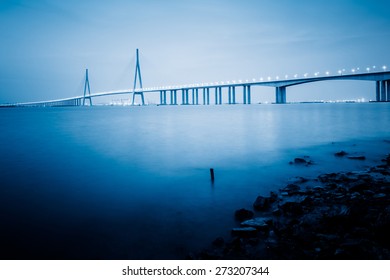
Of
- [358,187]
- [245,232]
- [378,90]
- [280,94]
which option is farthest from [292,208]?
[280,94]

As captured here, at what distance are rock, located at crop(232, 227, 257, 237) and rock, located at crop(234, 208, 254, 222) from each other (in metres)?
0.46

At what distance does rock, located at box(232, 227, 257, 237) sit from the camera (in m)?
2.91

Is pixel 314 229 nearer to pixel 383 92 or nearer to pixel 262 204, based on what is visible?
pixel 262 204

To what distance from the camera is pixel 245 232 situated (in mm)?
2941

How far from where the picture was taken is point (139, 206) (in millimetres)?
4070

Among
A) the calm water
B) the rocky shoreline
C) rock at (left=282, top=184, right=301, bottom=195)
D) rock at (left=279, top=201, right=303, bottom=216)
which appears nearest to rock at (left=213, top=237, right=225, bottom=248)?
the rocky shoreline

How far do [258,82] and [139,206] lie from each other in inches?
2455

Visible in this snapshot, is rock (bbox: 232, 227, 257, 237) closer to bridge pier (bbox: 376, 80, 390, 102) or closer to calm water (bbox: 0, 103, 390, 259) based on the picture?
calm water (bbox: 0, 103, 390, 259)

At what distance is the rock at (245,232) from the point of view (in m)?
2.91

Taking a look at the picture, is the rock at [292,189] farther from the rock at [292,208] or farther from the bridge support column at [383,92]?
the bridge support column at [383,92]

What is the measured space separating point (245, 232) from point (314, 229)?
0.69 metres

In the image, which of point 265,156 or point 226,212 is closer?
point 226,212
